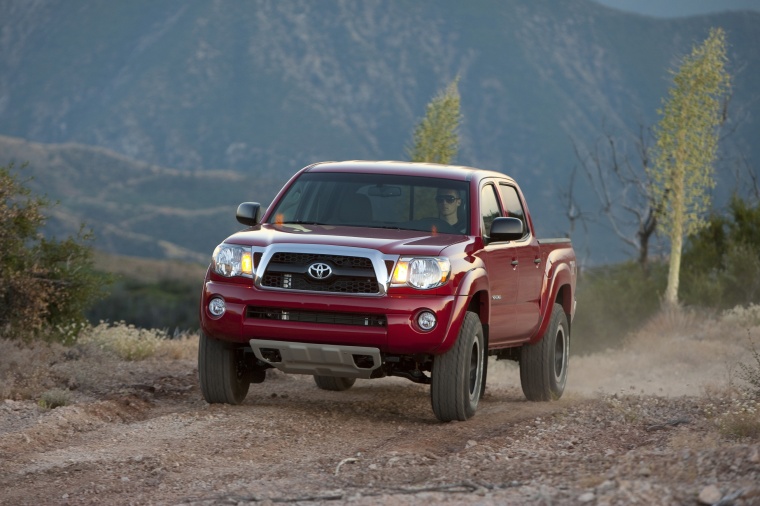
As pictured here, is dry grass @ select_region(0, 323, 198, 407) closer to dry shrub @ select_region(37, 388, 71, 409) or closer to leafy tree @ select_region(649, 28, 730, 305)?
dry shrub @ select_region(37, 388, 71, 409)

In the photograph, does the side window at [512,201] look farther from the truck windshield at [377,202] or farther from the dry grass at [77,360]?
the dry grass at [77,360]

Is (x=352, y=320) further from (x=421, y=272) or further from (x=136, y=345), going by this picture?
(x=136, y=345)

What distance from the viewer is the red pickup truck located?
8.76 metres

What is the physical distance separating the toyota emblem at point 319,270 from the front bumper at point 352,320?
5.4 inches

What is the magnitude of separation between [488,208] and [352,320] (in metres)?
2.08

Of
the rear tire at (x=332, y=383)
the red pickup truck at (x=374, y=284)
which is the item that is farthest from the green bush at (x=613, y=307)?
the red pickup truck at (x=374, y=284)

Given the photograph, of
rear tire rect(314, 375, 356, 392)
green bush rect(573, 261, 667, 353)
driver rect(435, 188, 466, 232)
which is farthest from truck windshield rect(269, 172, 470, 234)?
green bush rect(573, 261, 667, 353)

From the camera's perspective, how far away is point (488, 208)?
406 inches

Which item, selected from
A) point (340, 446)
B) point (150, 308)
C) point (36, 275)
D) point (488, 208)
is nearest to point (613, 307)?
point (36, 275)

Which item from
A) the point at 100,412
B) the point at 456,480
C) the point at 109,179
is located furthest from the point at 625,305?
the point at 109,179

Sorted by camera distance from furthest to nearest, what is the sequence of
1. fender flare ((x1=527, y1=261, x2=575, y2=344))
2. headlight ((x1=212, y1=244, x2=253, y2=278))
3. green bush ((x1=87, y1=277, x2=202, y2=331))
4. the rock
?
green bush ((x1=87, y1=277, x2=202, y2=331)) → fender flare ((x1=527, y1=261, x2=575, y2=344)) → headlight ((x1=212, y1=244, x2=253, y2=278)) → the rock

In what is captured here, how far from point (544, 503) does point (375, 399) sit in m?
5.82

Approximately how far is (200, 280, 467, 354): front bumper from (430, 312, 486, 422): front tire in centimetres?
19

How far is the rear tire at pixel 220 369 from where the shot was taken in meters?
9.55
